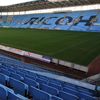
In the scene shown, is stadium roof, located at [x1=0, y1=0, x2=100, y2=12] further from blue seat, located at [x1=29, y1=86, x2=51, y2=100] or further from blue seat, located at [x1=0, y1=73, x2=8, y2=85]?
blue seat, located at [x1=29, y1=86, x2=51, y2=100]

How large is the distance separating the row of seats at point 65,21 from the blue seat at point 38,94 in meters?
16.6

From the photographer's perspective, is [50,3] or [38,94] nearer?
[38,94]

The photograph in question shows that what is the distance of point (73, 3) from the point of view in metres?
28.4

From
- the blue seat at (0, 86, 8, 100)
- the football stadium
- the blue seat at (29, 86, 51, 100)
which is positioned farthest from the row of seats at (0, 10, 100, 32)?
the blue seat at (0, 86, 8, 100)

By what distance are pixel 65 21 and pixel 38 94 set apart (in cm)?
2173

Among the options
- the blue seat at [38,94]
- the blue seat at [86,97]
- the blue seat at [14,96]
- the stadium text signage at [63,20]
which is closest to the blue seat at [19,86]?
the blue seat at [38,94]

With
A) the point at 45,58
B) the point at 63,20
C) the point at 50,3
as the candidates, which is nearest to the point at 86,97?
the point at 45,58

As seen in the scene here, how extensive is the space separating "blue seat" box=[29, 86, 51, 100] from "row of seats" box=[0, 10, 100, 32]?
54.4ft

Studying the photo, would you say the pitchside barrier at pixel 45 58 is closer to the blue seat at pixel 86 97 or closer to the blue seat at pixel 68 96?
the blue seat at pixel 86 97

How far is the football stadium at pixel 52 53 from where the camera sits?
19.4 ft

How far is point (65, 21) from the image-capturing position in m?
26.5

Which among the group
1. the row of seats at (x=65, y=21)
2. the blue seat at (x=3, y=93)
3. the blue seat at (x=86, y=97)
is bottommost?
the row of seats at (x=65, y=21)

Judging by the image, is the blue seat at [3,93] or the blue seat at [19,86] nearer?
the blue seat at [3,93]

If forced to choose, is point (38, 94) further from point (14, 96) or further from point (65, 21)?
point (65, 21)
